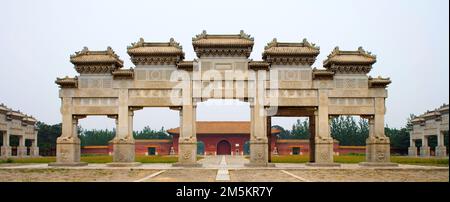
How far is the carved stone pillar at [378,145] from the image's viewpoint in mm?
21203

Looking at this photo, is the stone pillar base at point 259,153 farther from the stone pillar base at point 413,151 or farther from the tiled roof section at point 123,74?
the stone pillar base at point 413,151

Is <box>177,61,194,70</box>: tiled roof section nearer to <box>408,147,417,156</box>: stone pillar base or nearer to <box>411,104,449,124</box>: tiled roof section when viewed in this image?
<box>411,104,449,124</box>: tiled roof section

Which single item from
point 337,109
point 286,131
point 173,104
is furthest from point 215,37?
point 286,131

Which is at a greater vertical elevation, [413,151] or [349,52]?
[349,52]

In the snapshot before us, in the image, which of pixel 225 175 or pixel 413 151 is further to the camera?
pixel 413 151

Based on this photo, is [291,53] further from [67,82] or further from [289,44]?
[67,82]

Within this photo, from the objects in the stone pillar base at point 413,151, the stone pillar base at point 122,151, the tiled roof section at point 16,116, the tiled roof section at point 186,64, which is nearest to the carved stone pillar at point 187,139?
the tiled roof section at point 186,64

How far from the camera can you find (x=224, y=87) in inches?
817

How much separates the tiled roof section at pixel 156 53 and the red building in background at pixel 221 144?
28419 millimetres

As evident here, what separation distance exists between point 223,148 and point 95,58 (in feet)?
101

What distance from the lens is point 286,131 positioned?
291 ft

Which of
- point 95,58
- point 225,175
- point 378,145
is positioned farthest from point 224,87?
point 378,145
